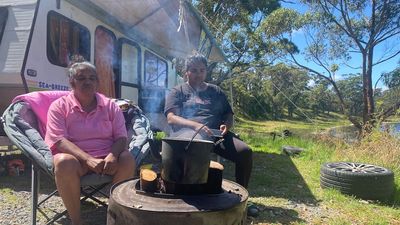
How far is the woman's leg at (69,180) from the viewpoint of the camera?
7.44 feet

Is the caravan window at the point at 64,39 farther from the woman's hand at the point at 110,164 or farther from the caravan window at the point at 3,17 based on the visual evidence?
the woman's hand at the point at 110,164

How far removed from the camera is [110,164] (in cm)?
242

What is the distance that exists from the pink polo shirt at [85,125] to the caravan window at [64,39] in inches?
67.3

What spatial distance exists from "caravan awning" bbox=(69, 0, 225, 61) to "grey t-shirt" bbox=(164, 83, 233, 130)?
1.71 meters

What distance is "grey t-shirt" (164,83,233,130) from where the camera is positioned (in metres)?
3.33

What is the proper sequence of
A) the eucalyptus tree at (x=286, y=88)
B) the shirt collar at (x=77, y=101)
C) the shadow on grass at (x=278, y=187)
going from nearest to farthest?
the shirt collar at (x=77, y=101) → the shadow on grass at (x=278, y=187) → the eucalyptus tree at (x=286, y=88)

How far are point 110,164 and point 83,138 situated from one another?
347 millimetres

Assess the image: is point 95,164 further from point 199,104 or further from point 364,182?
point 364,182

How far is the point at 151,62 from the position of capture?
24.4 ft

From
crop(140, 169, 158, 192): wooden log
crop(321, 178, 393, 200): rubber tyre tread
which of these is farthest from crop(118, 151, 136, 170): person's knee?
crop(321, 178, 393, 200): rubber tyre tread

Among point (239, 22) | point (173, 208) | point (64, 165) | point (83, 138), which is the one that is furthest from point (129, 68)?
point (239, 22)

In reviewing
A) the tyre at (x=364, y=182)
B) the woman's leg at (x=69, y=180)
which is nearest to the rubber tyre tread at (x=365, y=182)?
the tyre at (x=364, y=182)

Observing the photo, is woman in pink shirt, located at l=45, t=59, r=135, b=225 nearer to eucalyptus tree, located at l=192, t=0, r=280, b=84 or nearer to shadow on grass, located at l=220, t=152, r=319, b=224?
shadow on grass, located at l=220, t=152, r=319, b=224

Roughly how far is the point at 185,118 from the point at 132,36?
343 centimetres
